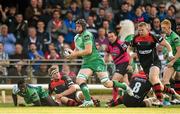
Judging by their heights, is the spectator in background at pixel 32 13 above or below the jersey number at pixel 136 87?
above

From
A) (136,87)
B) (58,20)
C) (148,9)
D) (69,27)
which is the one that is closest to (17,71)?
(58,20)

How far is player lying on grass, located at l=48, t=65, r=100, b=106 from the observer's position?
1766cm

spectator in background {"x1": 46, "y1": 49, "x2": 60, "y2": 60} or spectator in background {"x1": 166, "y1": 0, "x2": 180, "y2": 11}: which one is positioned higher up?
spectator in background {"x1": 166, "y1": 0, "x2": 180, "y2": 11}

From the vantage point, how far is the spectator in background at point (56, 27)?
75.5 ft

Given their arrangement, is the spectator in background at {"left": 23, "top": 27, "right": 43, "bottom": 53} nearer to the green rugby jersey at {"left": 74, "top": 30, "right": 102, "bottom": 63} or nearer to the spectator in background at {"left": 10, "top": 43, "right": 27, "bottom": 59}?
the spectator in background at {"left": 10, "top": 43, "right": 27, "bottom": 59}

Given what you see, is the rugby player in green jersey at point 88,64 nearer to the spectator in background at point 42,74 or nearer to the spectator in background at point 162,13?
the spectator in background at point 42,74

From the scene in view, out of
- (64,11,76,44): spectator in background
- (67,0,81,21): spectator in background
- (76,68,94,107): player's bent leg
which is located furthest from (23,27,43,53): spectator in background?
(76,68,94,107): player's bent leg

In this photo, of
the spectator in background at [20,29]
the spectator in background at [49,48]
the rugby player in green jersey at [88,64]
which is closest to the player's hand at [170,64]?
the rugby player in green jersey at [88,64]

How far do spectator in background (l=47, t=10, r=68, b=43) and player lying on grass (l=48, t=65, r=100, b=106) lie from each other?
16.4ft

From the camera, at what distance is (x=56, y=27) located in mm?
23078

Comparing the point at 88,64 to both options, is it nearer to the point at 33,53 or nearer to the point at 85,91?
the point at 85,91

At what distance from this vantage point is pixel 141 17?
2355cm

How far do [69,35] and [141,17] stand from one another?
2384 mm

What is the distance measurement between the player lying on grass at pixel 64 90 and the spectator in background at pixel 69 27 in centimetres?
502
